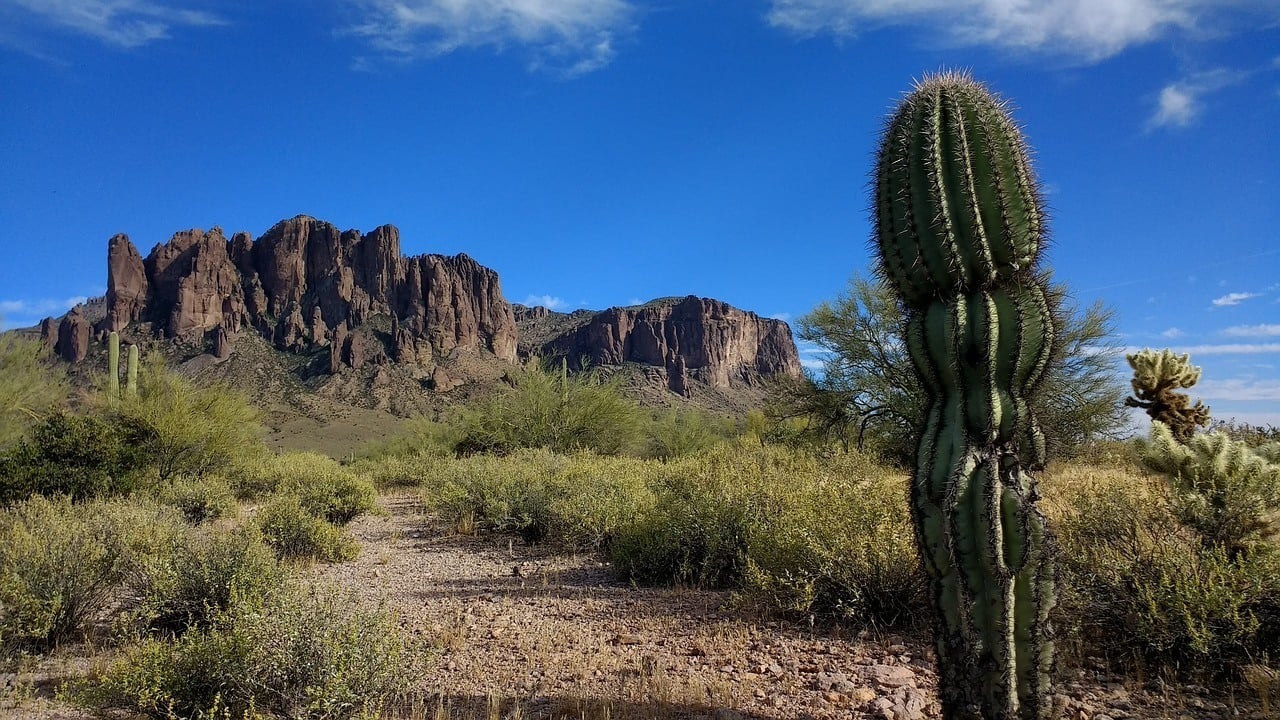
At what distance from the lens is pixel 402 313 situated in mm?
90250

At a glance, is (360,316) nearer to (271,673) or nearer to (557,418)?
(557,418)

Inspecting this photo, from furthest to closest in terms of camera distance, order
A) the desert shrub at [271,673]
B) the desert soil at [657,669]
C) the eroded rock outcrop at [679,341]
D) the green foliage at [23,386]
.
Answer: the eroded rock outcrop at [679,341], the green foliage at [23,386], the desert soil at [657,669], the desert shrub at [271,673]

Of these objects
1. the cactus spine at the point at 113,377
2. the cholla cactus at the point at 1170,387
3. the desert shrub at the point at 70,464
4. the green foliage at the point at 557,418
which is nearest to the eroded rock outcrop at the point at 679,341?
the green foliage at the point at 557,418

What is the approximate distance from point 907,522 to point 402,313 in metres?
92.1

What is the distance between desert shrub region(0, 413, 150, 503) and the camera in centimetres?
981

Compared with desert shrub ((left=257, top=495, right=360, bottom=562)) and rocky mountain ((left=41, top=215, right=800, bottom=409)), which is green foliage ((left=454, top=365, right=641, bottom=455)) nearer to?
desert shrub ((left=257, top=495, right=360, bottom=562))

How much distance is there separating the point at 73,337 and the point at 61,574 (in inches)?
4052

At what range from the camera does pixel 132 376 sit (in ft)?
55.1

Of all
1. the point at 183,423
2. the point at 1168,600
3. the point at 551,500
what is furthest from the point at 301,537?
the point at 183,423

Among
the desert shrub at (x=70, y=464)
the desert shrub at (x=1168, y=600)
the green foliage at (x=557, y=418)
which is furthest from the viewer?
the green foliage at (x=557, y=418)

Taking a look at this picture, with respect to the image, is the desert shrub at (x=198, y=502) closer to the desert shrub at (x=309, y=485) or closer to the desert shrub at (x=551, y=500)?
the desert shrub at (x=309, y=485)

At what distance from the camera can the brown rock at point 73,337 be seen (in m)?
82.4

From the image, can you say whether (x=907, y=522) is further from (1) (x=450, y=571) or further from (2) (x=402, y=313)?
(2) (x=402, y=313)

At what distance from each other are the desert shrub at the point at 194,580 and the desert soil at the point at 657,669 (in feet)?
A: 1.76
